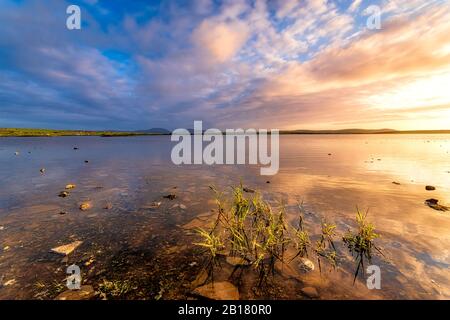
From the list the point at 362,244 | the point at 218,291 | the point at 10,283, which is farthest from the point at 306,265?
the point at 10,283

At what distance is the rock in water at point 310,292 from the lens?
208 inches

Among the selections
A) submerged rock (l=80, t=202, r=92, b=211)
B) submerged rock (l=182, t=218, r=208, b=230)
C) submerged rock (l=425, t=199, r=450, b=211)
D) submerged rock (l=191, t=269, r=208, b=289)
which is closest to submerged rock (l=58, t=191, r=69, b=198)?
submerged rock (l=80, t=202, r=92, b=211)

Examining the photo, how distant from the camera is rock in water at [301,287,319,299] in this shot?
5272 mm

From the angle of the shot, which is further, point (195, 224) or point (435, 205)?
point (435, 205)

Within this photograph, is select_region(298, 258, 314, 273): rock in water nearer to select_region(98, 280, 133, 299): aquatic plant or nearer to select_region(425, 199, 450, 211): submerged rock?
select_region(98, 280, 133, 299): aquatic plant

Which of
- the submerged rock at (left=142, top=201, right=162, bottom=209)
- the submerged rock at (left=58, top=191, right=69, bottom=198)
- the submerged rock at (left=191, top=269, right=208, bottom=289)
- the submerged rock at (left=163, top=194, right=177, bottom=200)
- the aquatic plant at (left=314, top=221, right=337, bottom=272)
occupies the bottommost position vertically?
the submerged rock at (left=191, top=269, right=208, bottom=289)

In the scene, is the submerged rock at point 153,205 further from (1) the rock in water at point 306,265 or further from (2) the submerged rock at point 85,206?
(1) the rock in water at point 306,265

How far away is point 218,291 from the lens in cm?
541

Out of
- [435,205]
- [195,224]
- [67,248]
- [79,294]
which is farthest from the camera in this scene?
[435,205]

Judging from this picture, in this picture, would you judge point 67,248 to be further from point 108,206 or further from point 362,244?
point 362,244

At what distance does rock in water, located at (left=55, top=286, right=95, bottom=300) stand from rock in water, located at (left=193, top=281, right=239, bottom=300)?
256 centimetres

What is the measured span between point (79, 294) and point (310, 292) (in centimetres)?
577
